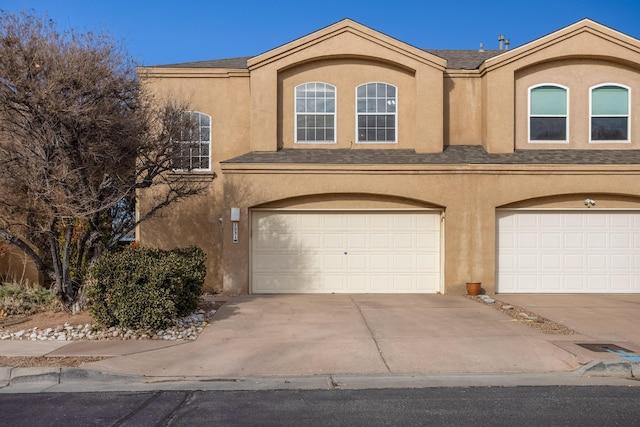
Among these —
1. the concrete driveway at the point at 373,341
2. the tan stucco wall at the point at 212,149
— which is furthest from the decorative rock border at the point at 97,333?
the tan stucco wall at the point at 212,149

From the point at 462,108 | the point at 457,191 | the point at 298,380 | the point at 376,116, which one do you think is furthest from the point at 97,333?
the point at 462,108

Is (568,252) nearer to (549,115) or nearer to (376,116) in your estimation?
(549,115)

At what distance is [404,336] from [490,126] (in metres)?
8.02

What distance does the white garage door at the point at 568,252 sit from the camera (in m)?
14.8

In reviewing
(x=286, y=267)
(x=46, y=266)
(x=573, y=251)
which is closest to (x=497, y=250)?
(x=573, y=251)

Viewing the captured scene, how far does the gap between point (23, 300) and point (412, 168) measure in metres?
9.49

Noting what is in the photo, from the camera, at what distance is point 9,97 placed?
31.2 feet

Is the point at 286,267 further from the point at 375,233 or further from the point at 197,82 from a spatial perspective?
the point at 197,82

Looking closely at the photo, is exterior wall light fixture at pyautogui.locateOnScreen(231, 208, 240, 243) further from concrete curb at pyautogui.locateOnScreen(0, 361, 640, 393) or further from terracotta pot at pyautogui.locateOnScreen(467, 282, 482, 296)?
concrete curb at pyautogui.locateOnScreen(0, 361, 640, 393)

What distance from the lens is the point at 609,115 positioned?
15.8 metres

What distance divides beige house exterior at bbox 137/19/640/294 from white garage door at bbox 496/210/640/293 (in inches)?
1.5

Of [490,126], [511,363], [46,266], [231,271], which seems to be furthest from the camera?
[490,126]

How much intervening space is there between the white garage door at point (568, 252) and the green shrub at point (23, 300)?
10831mm

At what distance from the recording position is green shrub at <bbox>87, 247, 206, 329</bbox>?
31.5 feet
